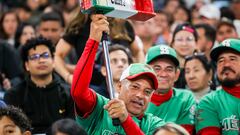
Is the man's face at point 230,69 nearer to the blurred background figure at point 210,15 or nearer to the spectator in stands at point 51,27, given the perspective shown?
the spectator in stands at point 51,27

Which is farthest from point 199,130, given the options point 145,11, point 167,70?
point 145,11

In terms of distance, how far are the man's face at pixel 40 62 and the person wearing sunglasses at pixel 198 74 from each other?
163 cm

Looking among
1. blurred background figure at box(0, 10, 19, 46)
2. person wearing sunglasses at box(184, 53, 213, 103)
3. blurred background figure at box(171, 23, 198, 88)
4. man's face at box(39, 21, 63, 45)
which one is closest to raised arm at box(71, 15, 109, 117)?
person wearing sunglasses at box(184, 53, 213, 103)

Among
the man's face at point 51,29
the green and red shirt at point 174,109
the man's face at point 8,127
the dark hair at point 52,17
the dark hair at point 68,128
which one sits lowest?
the green and red shirt at point 174,109

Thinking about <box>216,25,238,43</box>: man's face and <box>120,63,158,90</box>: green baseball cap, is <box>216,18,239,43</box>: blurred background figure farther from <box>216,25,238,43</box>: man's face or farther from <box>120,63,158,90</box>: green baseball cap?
<box>120,63,158,90</box>: green baseball cap

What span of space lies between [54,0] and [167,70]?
24.4 ft

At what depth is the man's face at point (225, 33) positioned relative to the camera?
1168cm

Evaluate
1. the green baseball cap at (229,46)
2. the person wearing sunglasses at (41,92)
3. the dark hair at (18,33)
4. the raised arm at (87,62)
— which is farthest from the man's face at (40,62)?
the dark hair at (18,33)

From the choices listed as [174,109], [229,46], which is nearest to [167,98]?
[174,109]

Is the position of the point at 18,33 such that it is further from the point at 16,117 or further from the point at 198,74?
the point at 16,117

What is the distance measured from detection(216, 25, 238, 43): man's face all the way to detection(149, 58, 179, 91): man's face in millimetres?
3428

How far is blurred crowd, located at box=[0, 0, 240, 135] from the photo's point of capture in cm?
894

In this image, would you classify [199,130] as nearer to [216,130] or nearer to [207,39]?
[216,130]

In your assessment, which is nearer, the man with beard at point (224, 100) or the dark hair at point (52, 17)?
the man with beard at point (224, 100)
